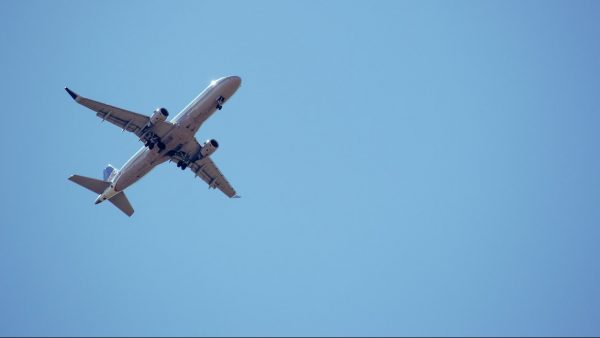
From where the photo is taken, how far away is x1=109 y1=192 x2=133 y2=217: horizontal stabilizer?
2611 inches

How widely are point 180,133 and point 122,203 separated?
11.8 meters

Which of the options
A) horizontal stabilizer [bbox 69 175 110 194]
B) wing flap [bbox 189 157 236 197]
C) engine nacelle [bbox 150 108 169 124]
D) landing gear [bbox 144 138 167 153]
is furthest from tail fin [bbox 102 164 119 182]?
engine nacelle [bbox 150 108 169 124]

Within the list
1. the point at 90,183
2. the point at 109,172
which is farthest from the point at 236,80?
the point at 90,183

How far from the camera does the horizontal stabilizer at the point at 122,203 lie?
2611 inches

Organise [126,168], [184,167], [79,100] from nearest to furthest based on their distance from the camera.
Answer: [79,100] < [126,168] < [184,167]

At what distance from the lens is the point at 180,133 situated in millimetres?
60062

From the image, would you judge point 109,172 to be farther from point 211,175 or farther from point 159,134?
point 211,175

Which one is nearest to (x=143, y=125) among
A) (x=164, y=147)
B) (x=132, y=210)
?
(x=164, y=147)

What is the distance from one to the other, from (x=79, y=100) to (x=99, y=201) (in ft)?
36.6

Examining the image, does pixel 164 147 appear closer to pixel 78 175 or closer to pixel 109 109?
pixel 109 109

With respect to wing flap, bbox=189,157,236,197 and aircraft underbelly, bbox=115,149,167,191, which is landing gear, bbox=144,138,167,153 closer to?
aircraft underbelly, bbox=115,149,167,191

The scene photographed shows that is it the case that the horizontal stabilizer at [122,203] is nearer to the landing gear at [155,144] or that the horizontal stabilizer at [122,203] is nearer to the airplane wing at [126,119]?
the landing gear at [155,144]

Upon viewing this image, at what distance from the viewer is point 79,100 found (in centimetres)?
5753

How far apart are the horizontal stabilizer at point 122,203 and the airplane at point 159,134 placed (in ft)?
0.47
